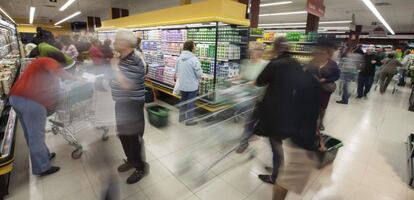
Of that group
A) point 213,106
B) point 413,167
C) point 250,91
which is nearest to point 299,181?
point 250,91

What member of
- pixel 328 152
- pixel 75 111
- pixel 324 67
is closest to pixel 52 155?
pixel 75 111

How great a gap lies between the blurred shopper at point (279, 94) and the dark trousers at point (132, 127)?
52.6 inches

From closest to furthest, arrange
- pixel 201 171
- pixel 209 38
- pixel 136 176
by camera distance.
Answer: pixel 136 176
pixel 201 171
pixel 209 38

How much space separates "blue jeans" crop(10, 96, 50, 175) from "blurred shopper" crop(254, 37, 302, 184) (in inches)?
95.5

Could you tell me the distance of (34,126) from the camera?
2.45 metres

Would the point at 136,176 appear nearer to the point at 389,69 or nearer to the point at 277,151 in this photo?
the point at 277,151

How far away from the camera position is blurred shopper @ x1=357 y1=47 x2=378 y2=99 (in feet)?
22.4

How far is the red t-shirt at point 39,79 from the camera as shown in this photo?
2.25m

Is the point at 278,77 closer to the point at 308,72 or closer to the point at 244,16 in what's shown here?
the point at 308,72

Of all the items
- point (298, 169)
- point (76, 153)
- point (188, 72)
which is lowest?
point (76, 153)

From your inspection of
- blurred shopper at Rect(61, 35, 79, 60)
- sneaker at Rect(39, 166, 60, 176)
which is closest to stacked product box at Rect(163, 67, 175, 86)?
blurred shopper at Rect(61, 35, 79, 60)

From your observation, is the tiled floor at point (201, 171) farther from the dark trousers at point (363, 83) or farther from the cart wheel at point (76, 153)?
the dark trousers at point (363, 83)

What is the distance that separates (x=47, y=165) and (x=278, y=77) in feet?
9.43

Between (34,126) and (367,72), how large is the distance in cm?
863
